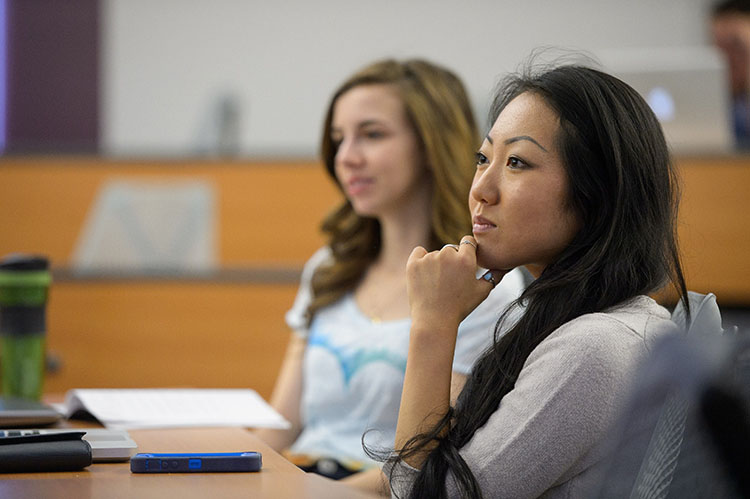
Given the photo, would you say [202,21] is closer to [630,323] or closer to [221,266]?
[221,266]

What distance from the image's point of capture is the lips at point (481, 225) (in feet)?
3.20

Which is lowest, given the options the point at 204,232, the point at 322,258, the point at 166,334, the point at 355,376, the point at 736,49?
the point at 166,334

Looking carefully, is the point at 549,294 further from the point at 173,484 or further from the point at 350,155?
the point at 350,155

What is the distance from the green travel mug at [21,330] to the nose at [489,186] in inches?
33.3

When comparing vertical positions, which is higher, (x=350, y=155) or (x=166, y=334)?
(x=350, y=155)

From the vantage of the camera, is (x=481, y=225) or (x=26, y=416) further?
(x=26, y=416)

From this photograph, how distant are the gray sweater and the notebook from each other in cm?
219

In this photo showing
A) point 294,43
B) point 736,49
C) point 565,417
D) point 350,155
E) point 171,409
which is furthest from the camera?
point 294,43

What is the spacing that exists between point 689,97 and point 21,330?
7.45ft

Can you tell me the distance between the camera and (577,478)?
85cm

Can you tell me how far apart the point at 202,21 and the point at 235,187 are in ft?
9.65

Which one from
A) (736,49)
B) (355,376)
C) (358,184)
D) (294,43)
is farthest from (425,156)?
(294,43)

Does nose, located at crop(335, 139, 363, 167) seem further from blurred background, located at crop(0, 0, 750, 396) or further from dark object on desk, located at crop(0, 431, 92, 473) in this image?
dark object on desk, located at crop(0, 431, 92, 473)

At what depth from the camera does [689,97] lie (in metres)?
2.97
